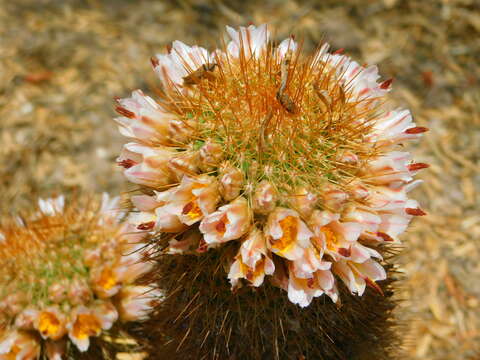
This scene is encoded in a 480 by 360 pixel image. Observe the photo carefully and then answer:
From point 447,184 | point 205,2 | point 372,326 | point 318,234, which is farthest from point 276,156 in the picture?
point 205,2

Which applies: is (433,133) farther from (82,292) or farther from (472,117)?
(82,292)

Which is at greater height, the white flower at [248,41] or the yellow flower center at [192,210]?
the white flower at [248,41]

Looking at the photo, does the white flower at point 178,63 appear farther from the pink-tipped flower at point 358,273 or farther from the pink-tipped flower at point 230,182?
the pink-tipped flower at point 358,273

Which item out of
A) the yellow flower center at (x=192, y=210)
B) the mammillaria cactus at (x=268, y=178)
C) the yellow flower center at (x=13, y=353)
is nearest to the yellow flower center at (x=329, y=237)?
the mammillaria cactus at (x=268, y=178)

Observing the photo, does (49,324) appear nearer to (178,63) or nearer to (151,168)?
(151,168)

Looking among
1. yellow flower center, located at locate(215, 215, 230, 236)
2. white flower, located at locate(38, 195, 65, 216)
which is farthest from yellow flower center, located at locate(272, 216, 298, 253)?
white flower, located at locate(38, 195, 65, 216)

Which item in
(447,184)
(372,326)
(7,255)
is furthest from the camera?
(447,184)

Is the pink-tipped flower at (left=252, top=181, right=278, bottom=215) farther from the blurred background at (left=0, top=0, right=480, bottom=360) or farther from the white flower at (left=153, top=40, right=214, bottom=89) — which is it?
the blurred background at (left=0, top=0, right=480, bottom=360)
